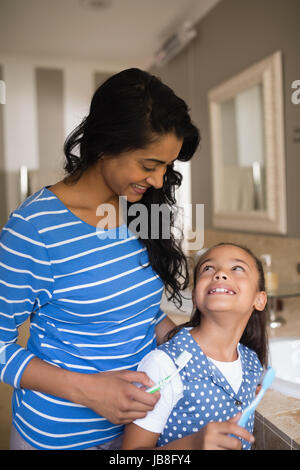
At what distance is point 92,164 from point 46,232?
180 mm

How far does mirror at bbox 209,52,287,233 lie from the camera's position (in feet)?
6.57

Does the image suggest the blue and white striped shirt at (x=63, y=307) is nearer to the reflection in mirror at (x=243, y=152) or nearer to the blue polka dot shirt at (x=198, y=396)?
the blue polka dot shirt at (x=198, y=396)

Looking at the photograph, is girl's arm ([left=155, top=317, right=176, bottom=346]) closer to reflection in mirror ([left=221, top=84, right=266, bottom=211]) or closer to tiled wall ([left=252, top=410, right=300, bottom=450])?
tiled wall ([left=252, top=410, right=300, bottom=450])

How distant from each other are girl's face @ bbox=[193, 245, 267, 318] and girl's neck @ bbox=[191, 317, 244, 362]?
4 centimetres

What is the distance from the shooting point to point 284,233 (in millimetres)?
2008

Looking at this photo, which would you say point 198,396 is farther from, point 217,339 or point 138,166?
point 138,166

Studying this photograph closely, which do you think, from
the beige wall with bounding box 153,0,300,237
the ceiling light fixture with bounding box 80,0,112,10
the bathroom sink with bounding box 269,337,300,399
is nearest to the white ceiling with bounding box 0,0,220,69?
the ceiling light fixture with bounding box 80,0,112,10

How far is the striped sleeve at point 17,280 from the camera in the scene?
711mm

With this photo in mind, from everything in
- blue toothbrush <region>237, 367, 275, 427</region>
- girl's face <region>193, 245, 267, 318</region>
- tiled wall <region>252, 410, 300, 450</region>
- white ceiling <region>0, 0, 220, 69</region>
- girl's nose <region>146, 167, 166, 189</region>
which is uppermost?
white ceiling <region>0, 0, 220, 69</region>

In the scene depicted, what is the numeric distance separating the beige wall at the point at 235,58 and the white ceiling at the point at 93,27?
20 cm

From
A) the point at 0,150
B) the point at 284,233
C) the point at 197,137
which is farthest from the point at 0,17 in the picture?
the point at 197,137

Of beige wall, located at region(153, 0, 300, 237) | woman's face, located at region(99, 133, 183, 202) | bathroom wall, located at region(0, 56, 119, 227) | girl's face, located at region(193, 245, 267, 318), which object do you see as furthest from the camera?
bathroom wall, located at region(0, 56, 119, 227)

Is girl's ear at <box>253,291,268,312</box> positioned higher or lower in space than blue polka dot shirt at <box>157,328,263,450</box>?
higher
